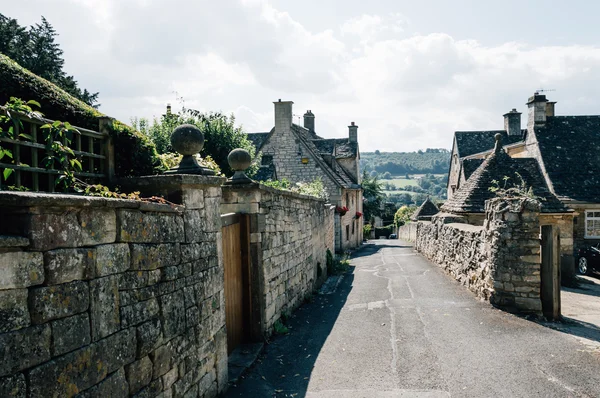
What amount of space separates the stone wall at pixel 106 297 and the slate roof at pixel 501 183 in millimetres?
13070

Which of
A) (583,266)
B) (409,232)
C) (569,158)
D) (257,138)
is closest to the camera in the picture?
(583,266)

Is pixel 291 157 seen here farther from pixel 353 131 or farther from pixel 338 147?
pixel 353 131

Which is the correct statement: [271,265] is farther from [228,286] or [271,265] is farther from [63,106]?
[63,106]

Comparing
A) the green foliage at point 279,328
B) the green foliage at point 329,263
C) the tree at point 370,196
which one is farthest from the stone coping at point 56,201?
the tree at point 370,196

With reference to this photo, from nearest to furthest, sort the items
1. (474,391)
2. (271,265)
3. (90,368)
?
(90,368) < (474,391) < (271,265)

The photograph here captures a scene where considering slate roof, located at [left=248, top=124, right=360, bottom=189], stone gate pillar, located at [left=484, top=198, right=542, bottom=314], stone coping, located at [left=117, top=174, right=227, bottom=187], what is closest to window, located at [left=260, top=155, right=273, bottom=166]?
slate roof, located at [left=248, top=124, right=360, bottom=189]

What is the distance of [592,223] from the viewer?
20.9m

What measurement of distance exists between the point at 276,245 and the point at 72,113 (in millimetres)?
4068

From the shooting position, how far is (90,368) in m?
2.95

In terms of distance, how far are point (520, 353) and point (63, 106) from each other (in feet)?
24.2

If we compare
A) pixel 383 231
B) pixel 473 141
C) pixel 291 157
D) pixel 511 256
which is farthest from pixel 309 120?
pixel 511 256

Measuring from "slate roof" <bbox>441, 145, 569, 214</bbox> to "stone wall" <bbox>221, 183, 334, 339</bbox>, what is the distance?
23.4 feet

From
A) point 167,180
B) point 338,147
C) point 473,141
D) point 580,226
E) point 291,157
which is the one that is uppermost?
point 473,141

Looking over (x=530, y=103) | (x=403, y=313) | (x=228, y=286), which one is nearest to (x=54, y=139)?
(x=228, y=286)
